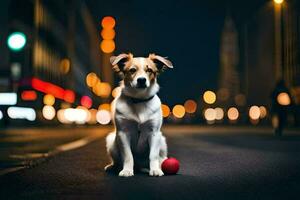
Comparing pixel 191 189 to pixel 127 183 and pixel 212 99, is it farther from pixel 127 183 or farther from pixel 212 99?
pixel 212 99

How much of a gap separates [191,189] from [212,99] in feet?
631

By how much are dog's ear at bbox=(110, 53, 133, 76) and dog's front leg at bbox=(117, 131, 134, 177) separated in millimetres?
833

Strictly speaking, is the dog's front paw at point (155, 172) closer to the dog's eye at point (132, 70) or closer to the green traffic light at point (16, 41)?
→ the dog's eye at point (132, 70)

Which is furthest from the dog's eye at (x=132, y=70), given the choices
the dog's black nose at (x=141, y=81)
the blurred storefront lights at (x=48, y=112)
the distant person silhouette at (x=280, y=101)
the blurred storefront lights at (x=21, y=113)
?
the blurred storefront lights at (x=48, y=112)

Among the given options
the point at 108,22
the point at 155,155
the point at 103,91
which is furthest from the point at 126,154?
the point at 103,91

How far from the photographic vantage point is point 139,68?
294 inches

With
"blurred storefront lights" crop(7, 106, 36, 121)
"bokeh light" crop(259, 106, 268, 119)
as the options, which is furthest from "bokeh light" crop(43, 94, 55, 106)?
"bokeh light" crop(259, 106, 268, 119)

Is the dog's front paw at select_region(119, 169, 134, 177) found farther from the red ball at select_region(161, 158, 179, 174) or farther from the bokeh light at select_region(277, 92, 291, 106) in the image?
the bokeh light at select_region(277, 92, 291, 106)

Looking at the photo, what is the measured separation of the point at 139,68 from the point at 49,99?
65313 millimetres

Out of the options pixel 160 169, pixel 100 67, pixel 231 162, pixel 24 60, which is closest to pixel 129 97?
pixel 160 169

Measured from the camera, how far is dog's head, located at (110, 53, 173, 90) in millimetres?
7434

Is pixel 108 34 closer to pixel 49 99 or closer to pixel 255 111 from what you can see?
pixel 255 111

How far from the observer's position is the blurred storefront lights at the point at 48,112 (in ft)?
226

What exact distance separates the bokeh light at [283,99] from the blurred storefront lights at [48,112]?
4852 centimetres
